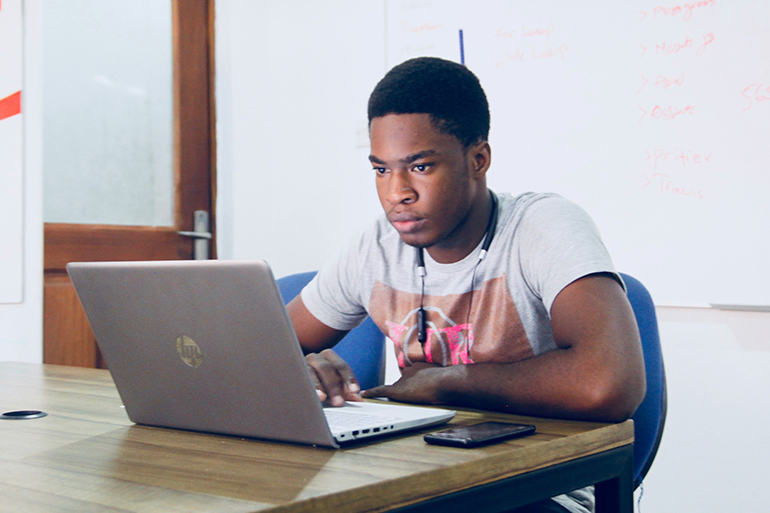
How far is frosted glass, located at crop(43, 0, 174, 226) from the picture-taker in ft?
7.79

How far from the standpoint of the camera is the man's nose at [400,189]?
1.18 meters

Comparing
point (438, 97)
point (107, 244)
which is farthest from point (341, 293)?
point (107, 244)

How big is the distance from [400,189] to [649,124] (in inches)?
42.4

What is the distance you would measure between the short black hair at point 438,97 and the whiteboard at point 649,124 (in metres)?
0.87

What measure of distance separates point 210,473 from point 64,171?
2.05 meters

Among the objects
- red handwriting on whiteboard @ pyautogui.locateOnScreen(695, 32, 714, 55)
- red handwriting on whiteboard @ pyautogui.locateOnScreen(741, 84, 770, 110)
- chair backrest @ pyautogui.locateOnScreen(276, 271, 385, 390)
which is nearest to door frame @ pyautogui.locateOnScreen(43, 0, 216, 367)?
chair backrest @ pyautogui.locateOnScreen(276, 271, 385, 390)

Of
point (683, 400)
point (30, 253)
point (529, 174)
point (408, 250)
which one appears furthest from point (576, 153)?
point (30, 253)

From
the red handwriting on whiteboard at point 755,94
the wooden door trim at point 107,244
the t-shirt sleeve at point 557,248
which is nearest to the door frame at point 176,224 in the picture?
the wooden door trim at point 107,244

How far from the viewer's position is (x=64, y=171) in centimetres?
239

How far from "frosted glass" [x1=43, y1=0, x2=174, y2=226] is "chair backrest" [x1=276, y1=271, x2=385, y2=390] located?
132 centimetres

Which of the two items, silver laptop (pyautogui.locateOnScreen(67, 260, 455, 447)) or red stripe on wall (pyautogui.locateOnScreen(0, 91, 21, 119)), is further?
red stripe on wall (pyautogui.locateOnScreen(0, 91, 21, 119))

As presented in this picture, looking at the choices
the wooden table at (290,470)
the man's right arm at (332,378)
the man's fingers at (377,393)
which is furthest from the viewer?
the man's fingers at (377,393)

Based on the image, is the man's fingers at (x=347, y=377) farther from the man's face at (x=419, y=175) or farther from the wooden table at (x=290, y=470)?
the man's face at (x=419, y=175)

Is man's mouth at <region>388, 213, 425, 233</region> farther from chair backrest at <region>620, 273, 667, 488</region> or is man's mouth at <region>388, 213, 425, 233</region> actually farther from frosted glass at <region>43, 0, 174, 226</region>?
frosted glass at <region>43, 0, 174, 226</region>
